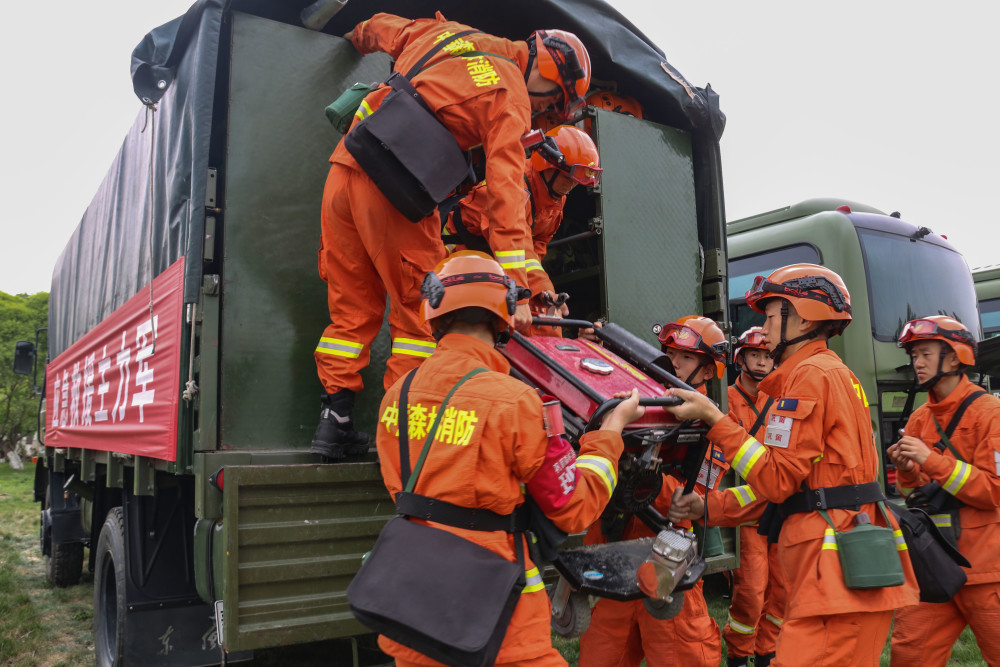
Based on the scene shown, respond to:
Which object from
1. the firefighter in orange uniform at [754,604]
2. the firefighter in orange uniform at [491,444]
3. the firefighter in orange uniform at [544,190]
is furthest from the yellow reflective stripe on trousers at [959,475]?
the firefighter in orange uniform at [491,444]

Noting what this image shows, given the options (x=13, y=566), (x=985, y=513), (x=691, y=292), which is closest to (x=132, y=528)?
(x=691, y=292)

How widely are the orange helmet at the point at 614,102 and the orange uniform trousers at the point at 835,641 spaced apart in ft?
10.2

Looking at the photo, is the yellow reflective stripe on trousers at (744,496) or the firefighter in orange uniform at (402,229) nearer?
the firefighter in orange uniform at (402,229)

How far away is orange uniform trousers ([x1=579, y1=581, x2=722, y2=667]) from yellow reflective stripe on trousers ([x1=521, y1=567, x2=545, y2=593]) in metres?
1.18

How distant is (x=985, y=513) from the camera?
3.69m

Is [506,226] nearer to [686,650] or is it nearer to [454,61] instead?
[454,61]

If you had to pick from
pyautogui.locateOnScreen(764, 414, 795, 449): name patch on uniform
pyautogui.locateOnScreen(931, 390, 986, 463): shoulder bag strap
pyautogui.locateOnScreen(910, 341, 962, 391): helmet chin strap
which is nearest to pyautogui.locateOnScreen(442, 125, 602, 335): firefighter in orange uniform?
pyautogui.locateOnScreen(764, 414, 795, 449): name patch on uniform

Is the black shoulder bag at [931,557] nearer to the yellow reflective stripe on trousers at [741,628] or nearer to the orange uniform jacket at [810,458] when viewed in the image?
the orange uniform jacket at [810,458]

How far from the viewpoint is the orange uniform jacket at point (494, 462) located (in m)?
2.01

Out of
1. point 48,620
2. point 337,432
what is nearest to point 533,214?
point 337,432

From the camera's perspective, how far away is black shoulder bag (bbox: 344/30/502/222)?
2939 mm

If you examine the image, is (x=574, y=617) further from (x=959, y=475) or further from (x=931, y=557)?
(x=959, y=475)

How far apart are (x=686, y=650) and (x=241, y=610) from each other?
1.78 m

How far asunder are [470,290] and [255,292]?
137cm
